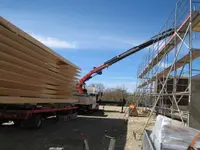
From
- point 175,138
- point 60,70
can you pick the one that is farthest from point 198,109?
point 60,70

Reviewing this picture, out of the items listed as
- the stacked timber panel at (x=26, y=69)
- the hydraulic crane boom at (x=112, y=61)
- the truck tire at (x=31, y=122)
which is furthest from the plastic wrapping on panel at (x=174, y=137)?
the hydraulic crane boom at (x=112, y=61)

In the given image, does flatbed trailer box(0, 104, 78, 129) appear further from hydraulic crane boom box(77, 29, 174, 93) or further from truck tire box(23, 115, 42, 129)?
hydraulic crane boom box(77, 29, 174, 93)

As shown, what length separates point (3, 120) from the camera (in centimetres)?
896

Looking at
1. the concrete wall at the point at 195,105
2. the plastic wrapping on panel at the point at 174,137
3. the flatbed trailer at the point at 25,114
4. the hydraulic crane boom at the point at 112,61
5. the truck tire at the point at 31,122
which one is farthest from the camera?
the hydraulic crane boom at the point at 112,61

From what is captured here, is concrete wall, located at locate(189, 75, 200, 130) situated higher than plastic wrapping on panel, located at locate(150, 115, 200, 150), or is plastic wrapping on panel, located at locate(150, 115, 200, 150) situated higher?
concrete wall, located at locate(189, 75, 200, 130)

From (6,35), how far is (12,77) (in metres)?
1.14

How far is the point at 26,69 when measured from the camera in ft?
24.4

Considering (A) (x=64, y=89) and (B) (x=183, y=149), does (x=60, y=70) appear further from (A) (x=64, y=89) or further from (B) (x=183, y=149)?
(B) (x=183, y=149)

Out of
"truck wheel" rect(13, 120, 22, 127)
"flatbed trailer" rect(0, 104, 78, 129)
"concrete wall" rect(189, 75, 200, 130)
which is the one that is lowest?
"truck wheel" rect(13, 120, 22, 127)

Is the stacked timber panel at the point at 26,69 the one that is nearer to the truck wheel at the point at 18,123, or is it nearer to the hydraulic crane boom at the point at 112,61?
the truck wheel at the point at 18,123

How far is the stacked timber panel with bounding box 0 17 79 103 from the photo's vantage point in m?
6.32

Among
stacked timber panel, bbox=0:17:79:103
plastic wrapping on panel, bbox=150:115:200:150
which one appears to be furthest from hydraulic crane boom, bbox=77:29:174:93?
plastic wrapping on panel, bbox=150:115:200:150

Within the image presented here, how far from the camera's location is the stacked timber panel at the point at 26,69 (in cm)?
632

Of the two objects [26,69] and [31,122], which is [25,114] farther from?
[26,69]
